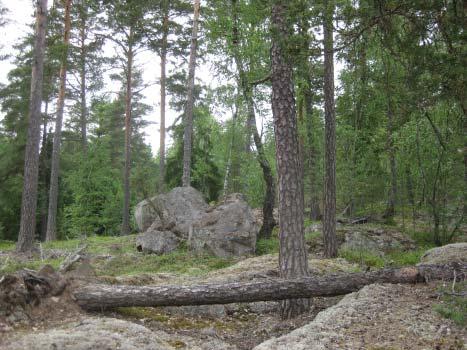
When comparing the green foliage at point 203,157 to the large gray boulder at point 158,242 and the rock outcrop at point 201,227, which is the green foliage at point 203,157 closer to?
the rock outcrop at point 201,227

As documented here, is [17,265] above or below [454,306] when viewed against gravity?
above

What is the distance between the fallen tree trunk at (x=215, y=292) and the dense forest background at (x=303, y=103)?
305 cm

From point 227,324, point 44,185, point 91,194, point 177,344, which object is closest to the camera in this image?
point 177,344

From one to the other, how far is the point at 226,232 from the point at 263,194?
12.0 feet

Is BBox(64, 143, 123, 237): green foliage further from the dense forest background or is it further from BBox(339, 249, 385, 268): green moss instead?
BBox(339, 249, 385, 268): green moss

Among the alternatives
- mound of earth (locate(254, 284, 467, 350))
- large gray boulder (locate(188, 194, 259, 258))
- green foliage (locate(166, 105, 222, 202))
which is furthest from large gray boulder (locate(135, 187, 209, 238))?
mound of earth (locate(254, 284, 467, 350))

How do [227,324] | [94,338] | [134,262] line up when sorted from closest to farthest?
[94,338]
[227,324]
[134,262]

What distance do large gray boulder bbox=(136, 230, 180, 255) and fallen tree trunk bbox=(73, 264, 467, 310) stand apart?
733cm

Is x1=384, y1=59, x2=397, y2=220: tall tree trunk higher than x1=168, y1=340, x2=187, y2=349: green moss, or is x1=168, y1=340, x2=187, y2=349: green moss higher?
x1=384, y1=59, x2=397, y2=220: tall tree trunk

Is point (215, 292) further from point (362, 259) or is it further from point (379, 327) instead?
point (362, 259)

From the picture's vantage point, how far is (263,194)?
53.9 feet

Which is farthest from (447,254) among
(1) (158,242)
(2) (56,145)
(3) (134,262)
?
(2) (56,145)

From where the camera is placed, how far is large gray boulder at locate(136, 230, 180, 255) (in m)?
13.6

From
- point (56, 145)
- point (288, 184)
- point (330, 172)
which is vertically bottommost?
point (288, 184)
